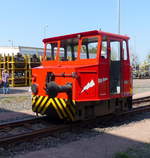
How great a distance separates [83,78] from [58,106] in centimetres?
113

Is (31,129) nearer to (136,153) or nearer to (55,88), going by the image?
(55,88)

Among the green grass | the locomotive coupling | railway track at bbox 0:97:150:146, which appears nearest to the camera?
the green grass

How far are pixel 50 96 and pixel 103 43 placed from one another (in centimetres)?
232

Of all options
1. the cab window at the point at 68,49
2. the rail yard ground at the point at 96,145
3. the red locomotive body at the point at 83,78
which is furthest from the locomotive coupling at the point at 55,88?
the cab window at the point at 68,49

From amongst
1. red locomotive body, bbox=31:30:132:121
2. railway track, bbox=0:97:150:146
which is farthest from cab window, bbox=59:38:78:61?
railway track, bbox=0:97:150:146

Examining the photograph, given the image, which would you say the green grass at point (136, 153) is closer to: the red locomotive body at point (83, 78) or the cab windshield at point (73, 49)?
the red locomotive body at point (83, 78)

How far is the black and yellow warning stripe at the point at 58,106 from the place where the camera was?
24.9 feet

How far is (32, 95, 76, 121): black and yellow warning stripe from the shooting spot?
24.9ft

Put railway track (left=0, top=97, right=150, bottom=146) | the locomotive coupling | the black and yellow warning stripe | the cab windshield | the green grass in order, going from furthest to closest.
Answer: the cab windshield < the black and yellow warning stripe < the locomotive coupling < railway track (left=0, top=97, right=150, bottom=146) < the green grass

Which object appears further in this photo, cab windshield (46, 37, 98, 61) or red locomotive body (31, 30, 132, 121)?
cab windshield (46, 37, 98, 61)

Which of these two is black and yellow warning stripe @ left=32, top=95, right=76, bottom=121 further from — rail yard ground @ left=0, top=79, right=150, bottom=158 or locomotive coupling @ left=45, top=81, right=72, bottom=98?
rail yard ground @ left=0, top=79, right=150, bottom=158

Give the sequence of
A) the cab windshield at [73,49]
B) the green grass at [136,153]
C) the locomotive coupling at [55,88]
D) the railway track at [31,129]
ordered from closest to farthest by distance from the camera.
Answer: the green grass at [136,153]
the railway track at [31,129]
the locomotive coupling at [55,88]
the cab windshield at [73,49]

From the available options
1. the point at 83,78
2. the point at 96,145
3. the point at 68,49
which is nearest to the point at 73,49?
the point at 68,49

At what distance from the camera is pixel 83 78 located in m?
7.57
